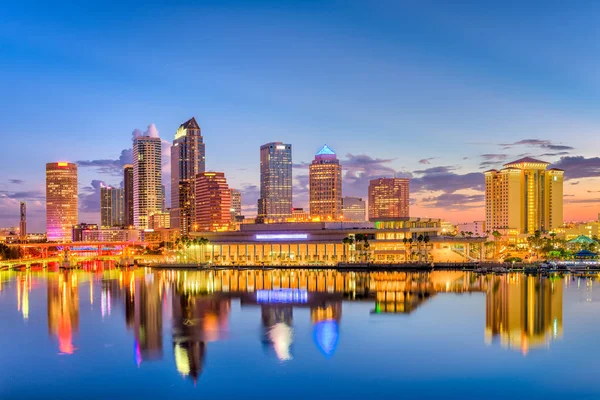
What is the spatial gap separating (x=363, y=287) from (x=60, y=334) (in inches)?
1638

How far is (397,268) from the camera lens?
113 meters

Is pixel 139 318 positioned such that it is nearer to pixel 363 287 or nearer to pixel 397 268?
pixel 363 287

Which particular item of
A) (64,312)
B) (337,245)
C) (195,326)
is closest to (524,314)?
(195,326)

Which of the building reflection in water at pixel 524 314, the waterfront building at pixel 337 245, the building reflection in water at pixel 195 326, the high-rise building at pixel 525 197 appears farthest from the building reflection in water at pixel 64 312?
the high-rise building at pixel 525 197

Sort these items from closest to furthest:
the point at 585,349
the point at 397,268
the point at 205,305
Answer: the point at 585,349 < the point at 205,305 < the point at 397,268

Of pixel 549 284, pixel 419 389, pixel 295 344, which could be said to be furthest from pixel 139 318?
pixel 549 284

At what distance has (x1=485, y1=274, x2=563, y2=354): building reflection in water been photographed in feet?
150

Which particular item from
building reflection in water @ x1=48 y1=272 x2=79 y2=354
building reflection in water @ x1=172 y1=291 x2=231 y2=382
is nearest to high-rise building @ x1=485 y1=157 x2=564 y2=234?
building reflection in water @ x1=48 y1=272 x2=79 y2=354

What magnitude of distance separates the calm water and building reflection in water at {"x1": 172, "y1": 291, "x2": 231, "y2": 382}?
5.4 inches

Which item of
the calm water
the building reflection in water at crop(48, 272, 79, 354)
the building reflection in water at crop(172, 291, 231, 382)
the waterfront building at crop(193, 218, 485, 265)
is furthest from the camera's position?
the waterfront building at crop(193, 218, 485, 265)

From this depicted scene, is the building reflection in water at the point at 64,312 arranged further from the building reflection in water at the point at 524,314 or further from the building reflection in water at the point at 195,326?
the building reflection in water at the point at 524,314

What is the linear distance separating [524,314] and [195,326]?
99.1 ft

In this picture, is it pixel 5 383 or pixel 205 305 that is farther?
pixel 205 305

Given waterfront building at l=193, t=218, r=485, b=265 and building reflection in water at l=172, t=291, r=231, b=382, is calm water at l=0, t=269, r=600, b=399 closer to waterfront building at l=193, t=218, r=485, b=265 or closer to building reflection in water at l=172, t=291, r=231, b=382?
building reflection in water at l=172, t=291, r=231, b=382
